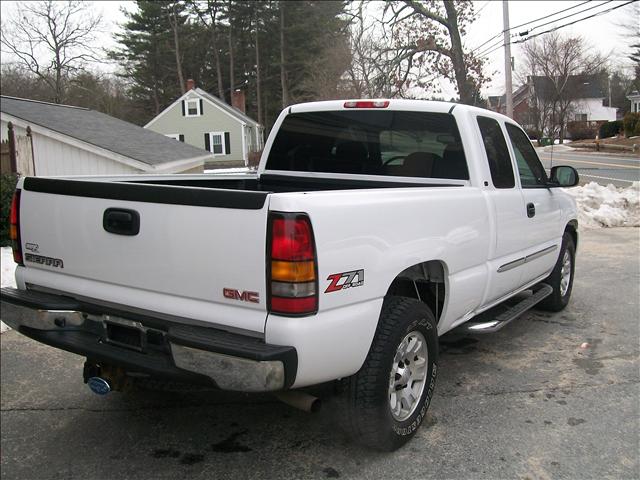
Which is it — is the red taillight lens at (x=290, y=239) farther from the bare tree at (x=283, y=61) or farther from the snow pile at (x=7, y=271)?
the bare tree at (x=283, y=61)

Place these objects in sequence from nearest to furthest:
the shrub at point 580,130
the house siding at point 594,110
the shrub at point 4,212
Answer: the shrub at point 4,212 < the house siding at point 594,110 < the shrub at point 580,130

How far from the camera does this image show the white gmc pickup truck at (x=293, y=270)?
2436mm

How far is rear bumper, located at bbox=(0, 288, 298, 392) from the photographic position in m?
2.38

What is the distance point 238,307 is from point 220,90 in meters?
44.6

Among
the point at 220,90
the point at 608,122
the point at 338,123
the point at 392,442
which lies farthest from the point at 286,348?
the point at 220,90

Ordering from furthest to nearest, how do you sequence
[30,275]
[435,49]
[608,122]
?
1. [435,49]
2. [608,122]
3. [30,275]

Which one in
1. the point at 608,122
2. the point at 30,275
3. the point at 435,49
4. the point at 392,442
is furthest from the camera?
the point at 435,49

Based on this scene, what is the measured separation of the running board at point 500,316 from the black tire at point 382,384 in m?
0.91

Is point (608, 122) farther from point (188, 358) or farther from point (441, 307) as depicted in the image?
point (188, 358)

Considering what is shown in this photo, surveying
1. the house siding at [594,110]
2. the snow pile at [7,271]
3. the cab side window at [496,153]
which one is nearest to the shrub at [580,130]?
the house siding at [594,110]

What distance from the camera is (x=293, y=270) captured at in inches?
94.6

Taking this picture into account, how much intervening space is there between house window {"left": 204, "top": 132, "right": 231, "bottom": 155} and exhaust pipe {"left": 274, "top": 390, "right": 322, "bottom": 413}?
39470mm

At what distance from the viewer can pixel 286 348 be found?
2396 millimetres

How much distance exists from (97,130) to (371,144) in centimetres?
1401
